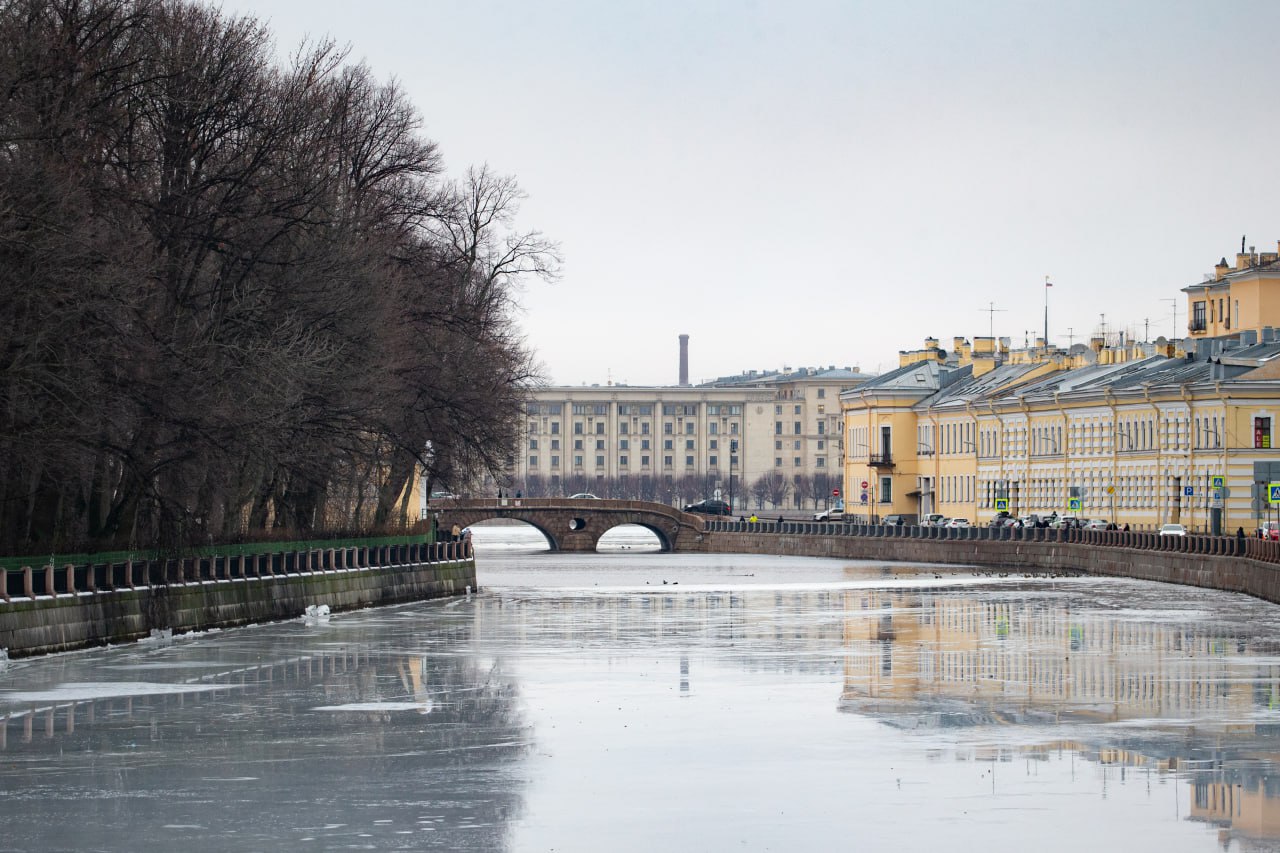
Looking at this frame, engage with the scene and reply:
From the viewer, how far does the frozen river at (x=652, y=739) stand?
68.0 feet

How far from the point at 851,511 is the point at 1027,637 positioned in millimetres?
99095

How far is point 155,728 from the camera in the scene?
28.8m

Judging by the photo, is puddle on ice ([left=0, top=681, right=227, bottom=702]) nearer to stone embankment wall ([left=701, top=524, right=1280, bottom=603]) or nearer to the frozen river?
the frozen river

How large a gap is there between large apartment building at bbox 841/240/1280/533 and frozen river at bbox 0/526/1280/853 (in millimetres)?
35704

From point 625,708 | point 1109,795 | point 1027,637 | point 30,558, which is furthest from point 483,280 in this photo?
point 1109,795

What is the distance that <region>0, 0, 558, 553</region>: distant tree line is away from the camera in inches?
1485

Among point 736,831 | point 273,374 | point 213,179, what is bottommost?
point 736,831

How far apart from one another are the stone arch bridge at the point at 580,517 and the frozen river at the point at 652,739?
298ft

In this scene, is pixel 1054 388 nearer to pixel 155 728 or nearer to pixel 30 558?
pixel 30 558

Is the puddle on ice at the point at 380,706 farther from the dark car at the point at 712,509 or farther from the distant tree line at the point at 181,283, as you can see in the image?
the dark car at the point at 712,509

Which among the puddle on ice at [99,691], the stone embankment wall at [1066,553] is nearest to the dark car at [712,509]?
the stone embankment wall at [1066,553]

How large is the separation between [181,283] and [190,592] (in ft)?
21.7

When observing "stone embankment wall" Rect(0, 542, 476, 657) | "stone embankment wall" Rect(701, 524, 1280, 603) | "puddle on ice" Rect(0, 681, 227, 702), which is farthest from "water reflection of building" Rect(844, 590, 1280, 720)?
"stone embankment wall" Rect(0, 542, 476, 657)

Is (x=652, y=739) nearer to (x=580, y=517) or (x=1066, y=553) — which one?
(x=1066, y=553)
